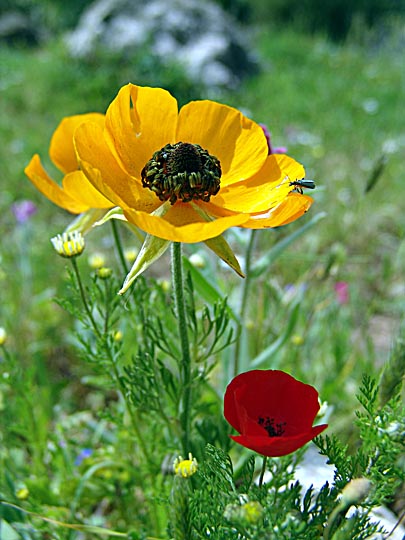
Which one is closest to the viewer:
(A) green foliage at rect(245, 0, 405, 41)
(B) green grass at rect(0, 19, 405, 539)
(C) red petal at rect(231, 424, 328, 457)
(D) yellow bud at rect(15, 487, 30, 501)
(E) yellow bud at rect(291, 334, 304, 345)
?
(C) red petal at rect(231, 424, 328, 457)

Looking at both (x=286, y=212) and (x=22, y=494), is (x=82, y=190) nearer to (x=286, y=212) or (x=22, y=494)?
(x=286, y=212)

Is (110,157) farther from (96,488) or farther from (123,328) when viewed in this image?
(96,488)

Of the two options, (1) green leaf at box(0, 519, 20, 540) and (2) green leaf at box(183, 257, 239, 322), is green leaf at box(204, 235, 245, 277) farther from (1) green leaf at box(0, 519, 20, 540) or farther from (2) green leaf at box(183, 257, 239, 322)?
(1) green leaf at box(0, 519, 20, 540)

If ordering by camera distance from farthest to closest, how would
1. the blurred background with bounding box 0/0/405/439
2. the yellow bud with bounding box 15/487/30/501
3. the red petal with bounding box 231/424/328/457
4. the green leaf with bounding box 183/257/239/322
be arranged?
the blurred background with bounding box 0/0/405/439 < the yellow bud with bounding box 15/487/30/501 < the green leaf with bounding box 183/257/239/322 < the red petal with bounding box 231/424/328/457

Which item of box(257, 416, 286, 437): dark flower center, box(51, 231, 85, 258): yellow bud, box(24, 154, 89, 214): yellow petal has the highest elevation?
box(24, 154, 89, 214): yellow petal

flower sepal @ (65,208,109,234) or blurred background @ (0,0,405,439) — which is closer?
flower sepal @ (65,208,109,234)

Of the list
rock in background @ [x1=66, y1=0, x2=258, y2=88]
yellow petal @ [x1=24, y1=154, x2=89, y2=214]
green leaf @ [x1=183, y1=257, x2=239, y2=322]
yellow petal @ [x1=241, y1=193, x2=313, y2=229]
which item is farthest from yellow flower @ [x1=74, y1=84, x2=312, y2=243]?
rock in background @ [x1=66, y1=0, x2=258, y2=88]

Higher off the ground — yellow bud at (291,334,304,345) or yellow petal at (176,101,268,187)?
yellow petal at (176,101,268,187)
